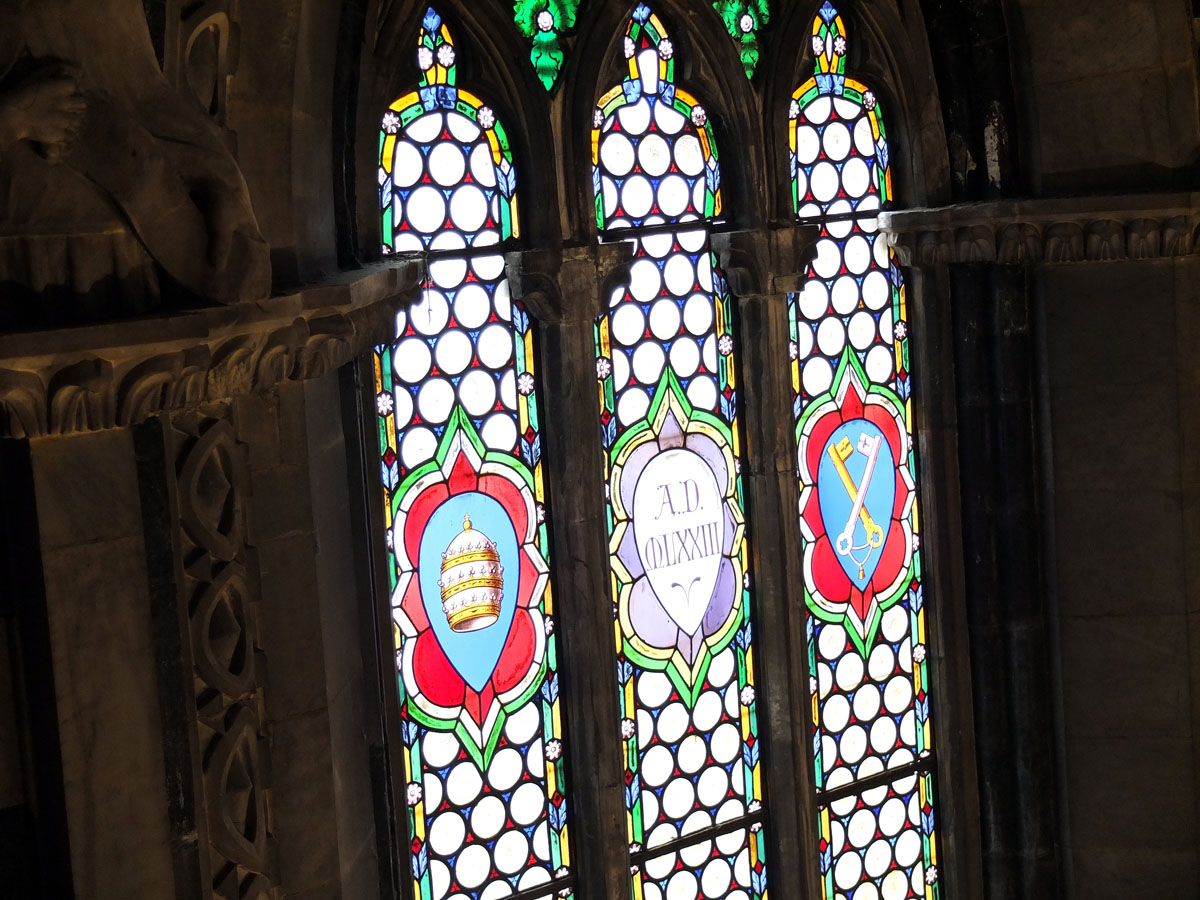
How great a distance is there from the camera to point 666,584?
4758 mm

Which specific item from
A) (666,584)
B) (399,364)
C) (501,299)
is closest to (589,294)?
(501,299)

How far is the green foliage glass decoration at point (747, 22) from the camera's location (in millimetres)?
4758

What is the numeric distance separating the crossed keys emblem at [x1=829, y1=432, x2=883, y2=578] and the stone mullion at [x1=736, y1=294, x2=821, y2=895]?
0.29m

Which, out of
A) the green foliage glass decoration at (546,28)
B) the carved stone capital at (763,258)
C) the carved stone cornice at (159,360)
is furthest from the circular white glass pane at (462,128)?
the carved stone cornice at (159,360)

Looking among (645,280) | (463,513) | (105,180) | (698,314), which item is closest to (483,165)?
(645,280)

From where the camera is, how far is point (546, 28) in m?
4.39

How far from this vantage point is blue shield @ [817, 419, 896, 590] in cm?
512

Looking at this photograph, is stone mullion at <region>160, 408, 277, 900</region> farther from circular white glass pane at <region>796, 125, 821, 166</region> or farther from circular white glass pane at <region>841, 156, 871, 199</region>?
circular white glass pane at <region>841, 156, 871, 199</region>

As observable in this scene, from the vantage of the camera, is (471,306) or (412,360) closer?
(412,360)

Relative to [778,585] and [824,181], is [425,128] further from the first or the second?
[778,585]

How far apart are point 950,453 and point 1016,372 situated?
35 cm

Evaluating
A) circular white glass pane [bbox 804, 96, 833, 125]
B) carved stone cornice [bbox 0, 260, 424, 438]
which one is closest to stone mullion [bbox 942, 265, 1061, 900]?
circular white glass pane [bbox 804, 96, 833, 125]

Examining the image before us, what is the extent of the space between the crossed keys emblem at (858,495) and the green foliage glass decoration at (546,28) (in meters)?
1.55

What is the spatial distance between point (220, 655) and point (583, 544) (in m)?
1.49
